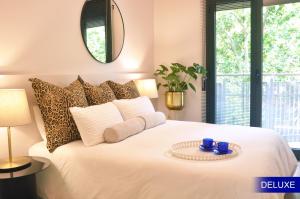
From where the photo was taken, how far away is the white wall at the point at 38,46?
2.37 meters

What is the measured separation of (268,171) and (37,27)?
2.25 metres

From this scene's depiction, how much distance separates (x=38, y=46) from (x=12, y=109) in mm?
820

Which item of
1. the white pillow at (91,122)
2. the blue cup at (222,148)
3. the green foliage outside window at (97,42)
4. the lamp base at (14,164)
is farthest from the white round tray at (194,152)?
the green foliage outside window at (97,42)

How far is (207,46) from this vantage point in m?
4.12

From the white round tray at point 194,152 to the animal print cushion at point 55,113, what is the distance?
2.92 ft

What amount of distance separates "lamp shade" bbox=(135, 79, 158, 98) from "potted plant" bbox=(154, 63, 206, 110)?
275mm

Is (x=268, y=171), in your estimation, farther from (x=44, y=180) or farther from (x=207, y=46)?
(x=207, y=46)

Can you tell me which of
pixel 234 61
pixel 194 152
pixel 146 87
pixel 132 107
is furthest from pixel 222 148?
pixel 234 61

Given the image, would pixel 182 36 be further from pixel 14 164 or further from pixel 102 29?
pixel 14 164

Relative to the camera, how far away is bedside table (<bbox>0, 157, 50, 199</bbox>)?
6.17ft

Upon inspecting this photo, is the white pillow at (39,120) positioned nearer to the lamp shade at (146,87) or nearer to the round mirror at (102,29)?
the round mirror at (102,29)

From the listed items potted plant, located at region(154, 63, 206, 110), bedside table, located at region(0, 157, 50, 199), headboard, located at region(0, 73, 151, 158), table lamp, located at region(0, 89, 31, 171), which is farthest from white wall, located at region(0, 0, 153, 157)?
potted plant, located at region(154, 63, 206, 110)

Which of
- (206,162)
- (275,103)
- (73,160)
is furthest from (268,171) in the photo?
(275,103)

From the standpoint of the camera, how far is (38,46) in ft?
8.61
